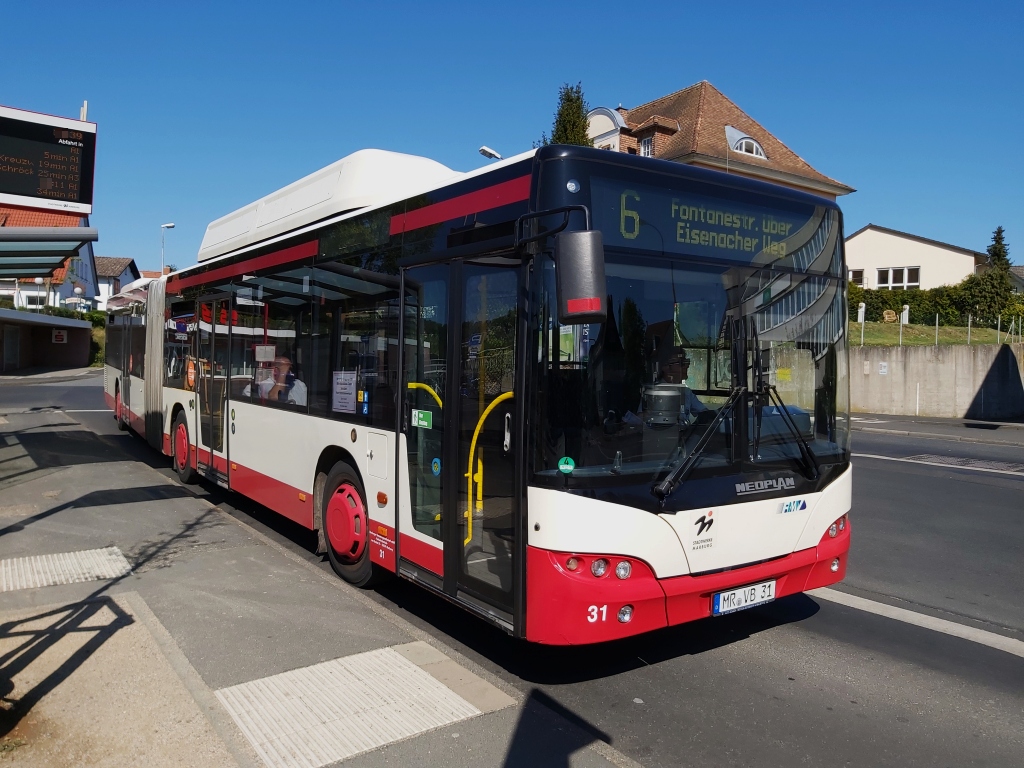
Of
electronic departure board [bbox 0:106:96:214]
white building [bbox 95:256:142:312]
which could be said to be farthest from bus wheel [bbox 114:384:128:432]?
white building [bbox 95:256:142:312]

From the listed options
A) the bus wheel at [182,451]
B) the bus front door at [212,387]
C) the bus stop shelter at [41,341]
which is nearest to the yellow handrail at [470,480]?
the bus front door at [212,387]

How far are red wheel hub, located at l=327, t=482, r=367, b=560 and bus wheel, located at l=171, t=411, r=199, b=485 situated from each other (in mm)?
4975

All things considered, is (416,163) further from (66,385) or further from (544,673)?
(66,385)

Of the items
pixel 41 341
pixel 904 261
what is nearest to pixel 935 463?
pixel 904 261

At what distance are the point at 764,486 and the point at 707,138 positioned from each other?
136ft

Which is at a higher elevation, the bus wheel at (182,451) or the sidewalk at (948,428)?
the bus wheel at (182,451)

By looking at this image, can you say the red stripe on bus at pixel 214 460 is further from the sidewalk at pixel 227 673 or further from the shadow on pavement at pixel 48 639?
the shadow on pavement at pixel 48 639

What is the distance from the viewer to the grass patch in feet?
101

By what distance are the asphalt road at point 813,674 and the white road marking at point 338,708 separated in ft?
1.98

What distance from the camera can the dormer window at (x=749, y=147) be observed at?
1745 inches

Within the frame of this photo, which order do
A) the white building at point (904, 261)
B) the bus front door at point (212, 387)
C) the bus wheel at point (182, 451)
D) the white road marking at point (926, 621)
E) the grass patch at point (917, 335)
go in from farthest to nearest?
1. the white building at point (904, 261)
2. the grass patch at point (917, 335)
3. the bus wheel at point (182, 451)
4. the bus front door at point (212, 387)
5. the white road marking at point (926, 621)

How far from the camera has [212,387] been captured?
10.2 metres

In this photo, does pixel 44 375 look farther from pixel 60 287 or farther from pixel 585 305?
pixel 585 305

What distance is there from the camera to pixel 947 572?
26.0 ft
